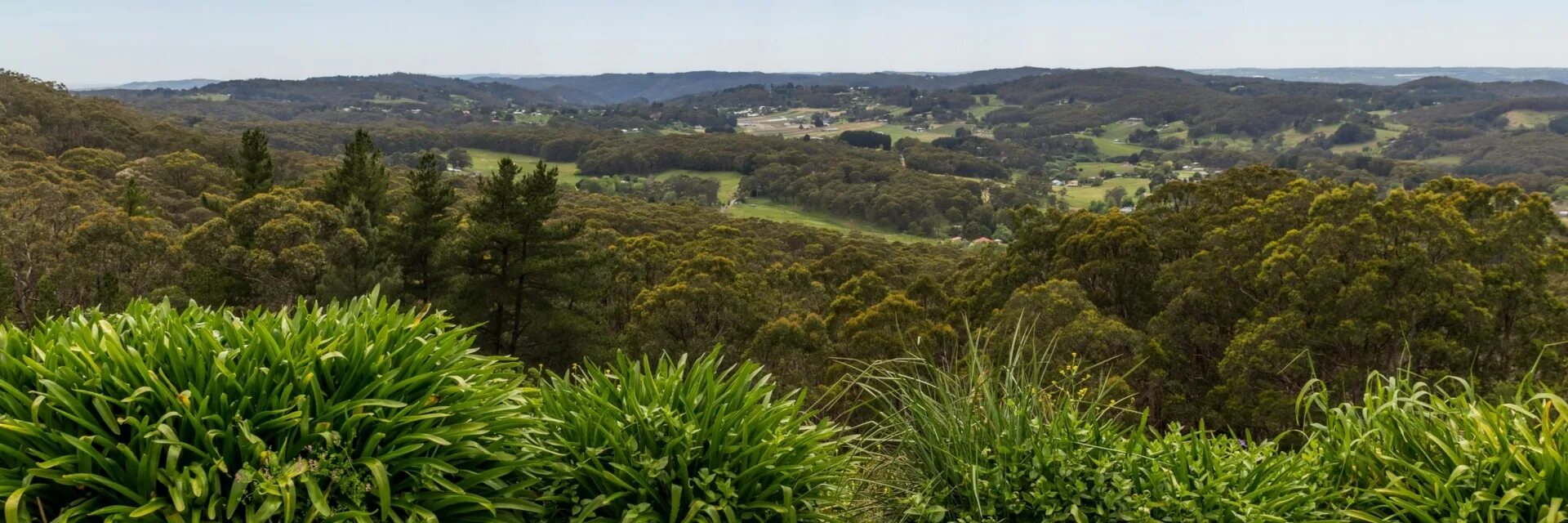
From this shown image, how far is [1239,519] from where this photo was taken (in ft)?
8.90

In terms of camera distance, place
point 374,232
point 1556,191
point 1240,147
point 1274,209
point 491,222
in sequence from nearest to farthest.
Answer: point 1274,209
point 491,222
point 374,232
point 1556,191
point 1240,147

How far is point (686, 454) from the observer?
9.05 feet

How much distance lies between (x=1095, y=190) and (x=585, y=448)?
400 feet

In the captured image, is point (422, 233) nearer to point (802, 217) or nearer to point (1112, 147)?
point (802, 217)

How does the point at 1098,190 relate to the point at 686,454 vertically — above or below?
below

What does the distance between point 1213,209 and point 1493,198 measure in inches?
276

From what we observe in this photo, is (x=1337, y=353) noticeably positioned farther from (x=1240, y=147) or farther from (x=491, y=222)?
(x=1240, y=147)

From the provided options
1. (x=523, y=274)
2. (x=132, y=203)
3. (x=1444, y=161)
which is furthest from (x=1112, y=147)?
(x=523, y=274)

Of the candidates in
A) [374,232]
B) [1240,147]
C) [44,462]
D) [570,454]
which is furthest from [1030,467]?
[1240,147]

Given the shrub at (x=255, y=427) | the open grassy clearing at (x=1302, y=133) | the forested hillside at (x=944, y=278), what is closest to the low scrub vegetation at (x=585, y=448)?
the shrub at (x=255, y=427)

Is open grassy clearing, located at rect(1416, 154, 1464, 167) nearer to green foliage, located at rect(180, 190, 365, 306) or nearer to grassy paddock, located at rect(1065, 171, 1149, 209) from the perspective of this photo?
grassy paddock, located at rect(1065, 171, 1149, 209)

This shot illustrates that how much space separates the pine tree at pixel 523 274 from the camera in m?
17.3

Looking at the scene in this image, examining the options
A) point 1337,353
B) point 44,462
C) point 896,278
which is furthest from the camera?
point 896,278

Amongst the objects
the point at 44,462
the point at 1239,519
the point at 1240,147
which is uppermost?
the point at 44,462
